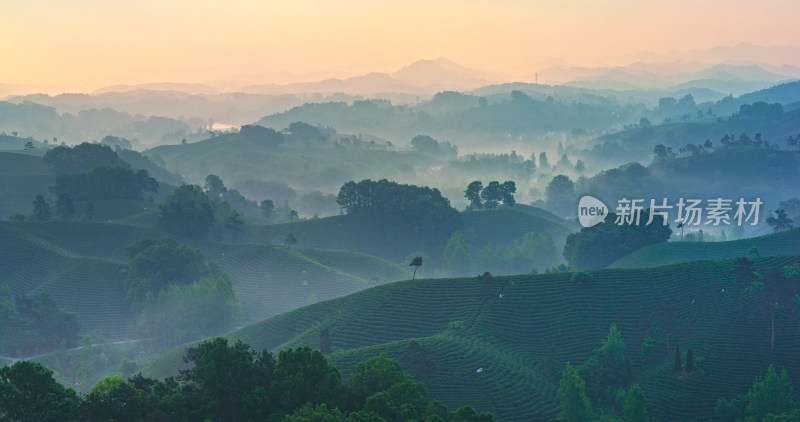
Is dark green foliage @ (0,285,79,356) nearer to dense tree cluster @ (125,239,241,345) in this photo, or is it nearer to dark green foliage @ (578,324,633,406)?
dense tree cluster @ (125,239,241,345)

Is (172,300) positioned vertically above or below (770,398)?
below

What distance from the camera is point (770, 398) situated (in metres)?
55.5

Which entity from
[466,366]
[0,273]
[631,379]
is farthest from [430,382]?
[0,273]

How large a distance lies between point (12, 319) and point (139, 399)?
62.2 metres

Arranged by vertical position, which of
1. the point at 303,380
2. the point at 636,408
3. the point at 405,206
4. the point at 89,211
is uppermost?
the point at 405,206

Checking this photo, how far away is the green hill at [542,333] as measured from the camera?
62125 millimetres

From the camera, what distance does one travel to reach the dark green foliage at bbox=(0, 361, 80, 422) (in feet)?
127

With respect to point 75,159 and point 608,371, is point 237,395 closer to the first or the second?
point 608,371

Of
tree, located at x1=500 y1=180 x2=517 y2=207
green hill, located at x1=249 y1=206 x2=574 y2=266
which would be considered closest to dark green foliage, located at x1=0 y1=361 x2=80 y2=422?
green hill, located at x1=249 y1=206 x2=574 y2=266

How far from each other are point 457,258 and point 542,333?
57.7m

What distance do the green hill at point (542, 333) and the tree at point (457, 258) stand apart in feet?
155

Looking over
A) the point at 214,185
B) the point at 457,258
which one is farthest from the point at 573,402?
the point at 214,185

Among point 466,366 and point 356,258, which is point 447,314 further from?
point 356,258

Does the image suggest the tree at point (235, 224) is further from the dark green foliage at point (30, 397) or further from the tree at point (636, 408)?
the dark green foliage at point (30, 397)
